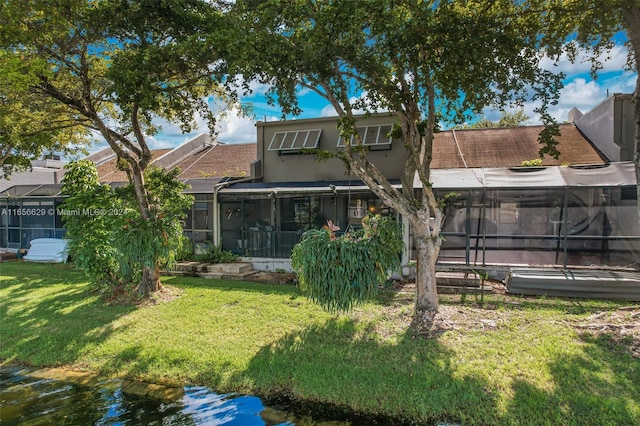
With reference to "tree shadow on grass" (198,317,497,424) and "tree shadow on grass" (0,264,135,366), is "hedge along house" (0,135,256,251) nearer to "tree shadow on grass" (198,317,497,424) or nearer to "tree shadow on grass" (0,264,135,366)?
"tree shadow on grass" (0,264,135,366)

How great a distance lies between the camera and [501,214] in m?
14.2

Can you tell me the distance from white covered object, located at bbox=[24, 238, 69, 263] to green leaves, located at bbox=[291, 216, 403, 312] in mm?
13230

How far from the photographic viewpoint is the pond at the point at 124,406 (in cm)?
452

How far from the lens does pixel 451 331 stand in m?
6.61

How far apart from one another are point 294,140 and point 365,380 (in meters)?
11.1

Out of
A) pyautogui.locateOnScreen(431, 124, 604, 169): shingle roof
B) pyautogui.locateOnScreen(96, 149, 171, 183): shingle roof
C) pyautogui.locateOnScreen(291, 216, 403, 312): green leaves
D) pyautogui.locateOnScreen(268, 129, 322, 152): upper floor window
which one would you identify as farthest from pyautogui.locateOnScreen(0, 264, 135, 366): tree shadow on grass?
pyautogui.locateOnScreen(431, 124, 604, 169): shingle roof

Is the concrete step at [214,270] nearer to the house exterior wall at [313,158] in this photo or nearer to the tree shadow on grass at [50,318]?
the tree shadow on grass at [50,318]

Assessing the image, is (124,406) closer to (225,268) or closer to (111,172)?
(225,268)

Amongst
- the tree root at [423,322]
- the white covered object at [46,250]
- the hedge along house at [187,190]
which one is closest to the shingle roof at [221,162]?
the hedge along house at [187,190]

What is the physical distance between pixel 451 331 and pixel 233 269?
7.40 meters

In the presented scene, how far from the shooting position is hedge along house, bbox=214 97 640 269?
34.6 ft

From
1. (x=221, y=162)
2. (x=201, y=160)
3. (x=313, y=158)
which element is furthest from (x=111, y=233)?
(x=201, y=160)

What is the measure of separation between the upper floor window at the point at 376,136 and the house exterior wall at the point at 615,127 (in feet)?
25.1

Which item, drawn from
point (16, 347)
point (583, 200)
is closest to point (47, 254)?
point (16, 347)
